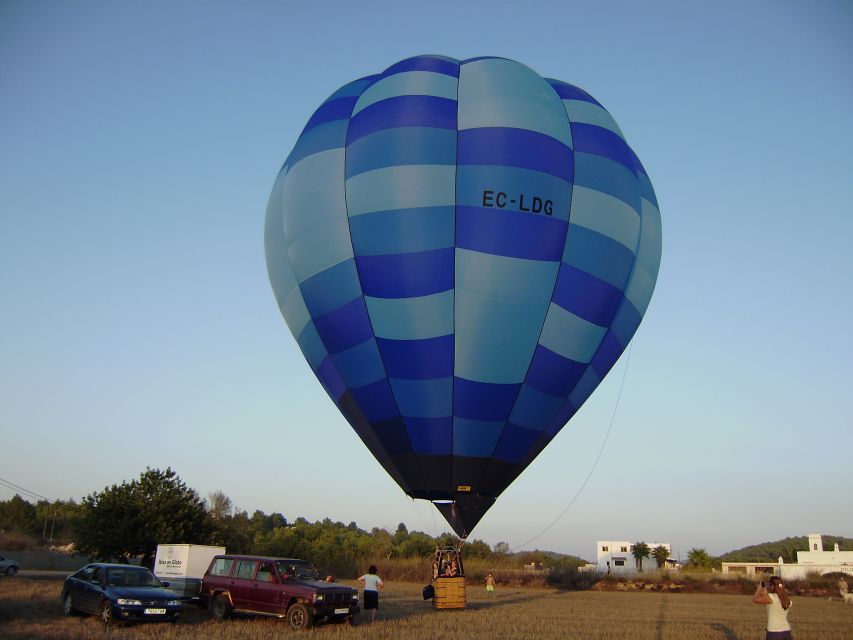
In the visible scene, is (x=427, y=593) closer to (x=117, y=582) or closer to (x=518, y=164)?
(x=117, y=582)

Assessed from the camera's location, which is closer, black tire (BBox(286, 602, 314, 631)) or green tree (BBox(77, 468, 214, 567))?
black tire (BBox(286, 602, 314, 631))

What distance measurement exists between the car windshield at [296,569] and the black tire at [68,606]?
399 centimetres

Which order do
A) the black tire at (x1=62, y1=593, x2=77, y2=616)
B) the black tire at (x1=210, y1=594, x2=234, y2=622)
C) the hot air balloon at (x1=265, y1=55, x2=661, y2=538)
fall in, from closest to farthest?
the black tire at (x1=62, y1=593, x2=77, y2=616) → the black tire at (x1=210, y1=594, x2=234, y2=622) → the hot air balloon at (x1=265, y1=55, x2=661, y2=538)

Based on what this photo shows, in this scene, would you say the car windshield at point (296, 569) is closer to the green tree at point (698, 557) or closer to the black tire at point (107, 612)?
the black tire at point (107, 612)

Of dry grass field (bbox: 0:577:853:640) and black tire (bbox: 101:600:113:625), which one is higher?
black tire (bbox: 101:600:113:625)

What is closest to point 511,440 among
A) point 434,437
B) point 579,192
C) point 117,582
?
point 434,437

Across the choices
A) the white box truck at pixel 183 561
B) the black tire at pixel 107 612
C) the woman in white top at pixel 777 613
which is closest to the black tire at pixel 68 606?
the black tire at pixel 107 612

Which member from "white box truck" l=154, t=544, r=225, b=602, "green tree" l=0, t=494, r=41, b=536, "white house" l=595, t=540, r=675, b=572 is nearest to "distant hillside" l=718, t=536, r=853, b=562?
"white house" l=595, t=540, r=675, b=572

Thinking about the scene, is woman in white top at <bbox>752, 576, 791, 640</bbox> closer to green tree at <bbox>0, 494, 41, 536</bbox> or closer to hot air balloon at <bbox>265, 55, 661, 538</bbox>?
hot air balloon at <bbox>265, 55, 661, 538</bbox>

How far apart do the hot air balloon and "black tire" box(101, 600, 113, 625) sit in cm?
629

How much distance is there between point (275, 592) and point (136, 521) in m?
17.2

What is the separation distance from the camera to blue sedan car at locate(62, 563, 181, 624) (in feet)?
44.1

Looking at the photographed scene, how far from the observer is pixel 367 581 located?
16047 millimetres

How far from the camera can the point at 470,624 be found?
15203 mm
